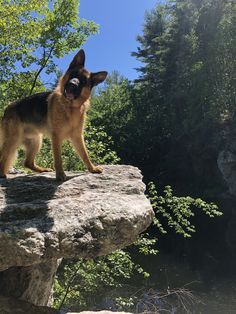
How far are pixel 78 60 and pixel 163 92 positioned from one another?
4262cm

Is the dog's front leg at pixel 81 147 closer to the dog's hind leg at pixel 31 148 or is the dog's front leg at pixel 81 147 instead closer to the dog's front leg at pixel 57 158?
the dog's front leg at pixel 57 158

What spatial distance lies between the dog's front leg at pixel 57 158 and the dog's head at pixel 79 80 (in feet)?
2.31

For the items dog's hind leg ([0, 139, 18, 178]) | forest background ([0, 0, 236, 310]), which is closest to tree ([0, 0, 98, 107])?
forest background ([0, 0, 236, 310])

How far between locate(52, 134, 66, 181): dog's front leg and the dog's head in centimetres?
70

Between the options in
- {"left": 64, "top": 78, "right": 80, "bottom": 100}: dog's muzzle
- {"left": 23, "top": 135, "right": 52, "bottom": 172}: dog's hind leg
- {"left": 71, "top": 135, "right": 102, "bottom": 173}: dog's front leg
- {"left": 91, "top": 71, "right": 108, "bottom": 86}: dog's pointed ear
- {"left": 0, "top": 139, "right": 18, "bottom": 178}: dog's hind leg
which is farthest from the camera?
{"left": 23, "top": 135, "right": 52, "bottom": 172}: dog's hind leg

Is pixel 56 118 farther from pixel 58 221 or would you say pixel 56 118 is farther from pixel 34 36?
pixel 34 36

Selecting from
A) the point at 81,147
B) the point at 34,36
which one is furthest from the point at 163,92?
the point at 81,147

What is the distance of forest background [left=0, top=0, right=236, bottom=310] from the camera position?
1567 centimetres

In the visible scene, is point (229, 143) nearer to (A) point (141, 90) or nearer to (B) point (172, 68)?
(B) point (172, 68)

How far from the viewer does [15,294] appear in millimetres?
6387

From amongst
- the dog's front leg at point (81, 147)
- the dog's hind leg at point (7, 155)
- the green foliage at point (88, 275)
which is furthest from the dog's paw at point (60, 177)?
the green foliage at point (88, 275)

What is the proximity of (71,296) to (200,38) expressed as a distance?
35891 millimetres

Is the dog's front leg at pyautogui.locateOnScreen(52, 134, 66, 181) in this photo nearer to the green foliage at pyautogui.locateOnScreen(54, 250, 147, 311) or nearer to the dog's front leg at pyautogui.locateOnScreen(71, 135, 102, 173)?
the dog's front leg at pyautogui.locateOnScreen(71, 135, 102, 173)

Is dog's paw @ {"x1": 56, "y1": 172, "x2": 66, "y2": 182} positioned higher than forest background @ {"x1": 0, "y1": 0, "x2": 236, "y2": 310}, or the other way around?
forest background @ {"x1": 0, "y1": 0, "x2": 236, "y2": 310}
